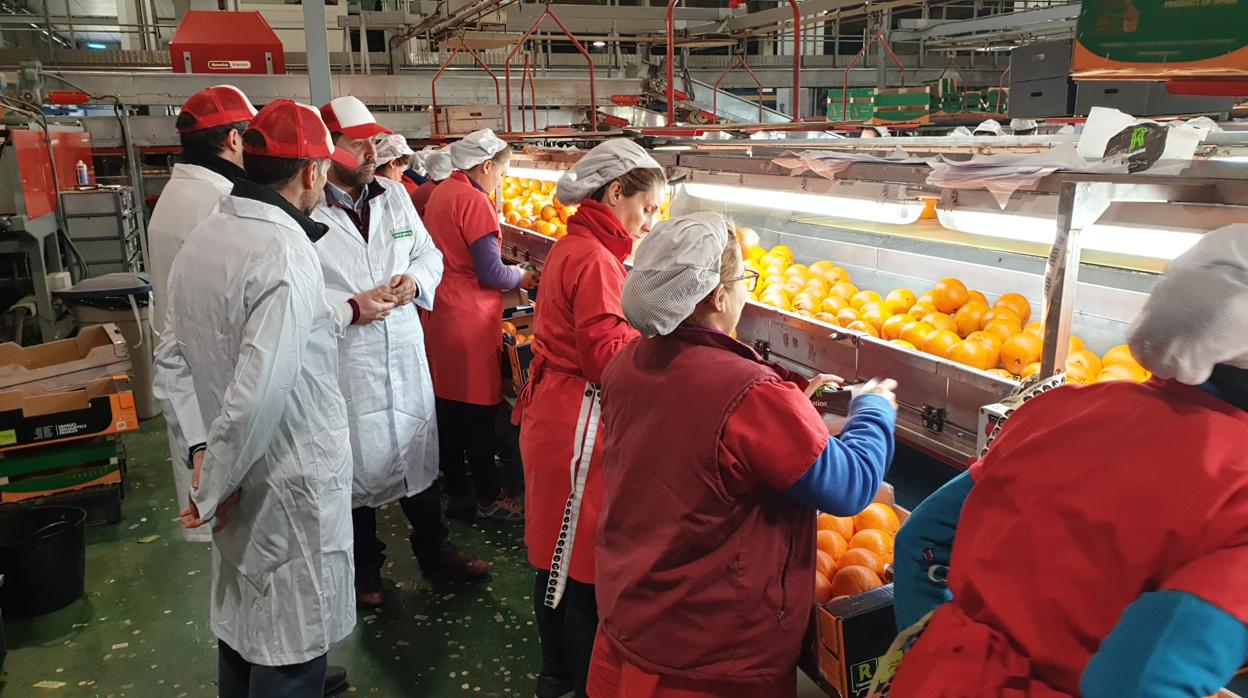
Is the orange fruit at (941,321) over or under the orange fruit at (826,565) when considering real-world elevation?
over

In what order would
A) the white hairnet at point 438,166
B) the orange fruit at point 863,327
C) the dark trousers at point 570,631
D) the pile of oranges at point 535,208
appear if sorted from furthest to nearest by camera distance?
1. the white hairnet at point 438,166
2. the pile of oranges at point 535,208
3. the orange fruit at point 863,327
4. the dark trousers at point 570,631

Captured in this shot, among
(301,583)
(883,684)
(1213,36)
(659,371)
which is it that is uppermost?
(1213,36)

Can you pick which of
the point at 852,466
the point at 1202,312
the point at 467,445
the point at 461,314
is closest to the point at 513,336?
the point at 461,314

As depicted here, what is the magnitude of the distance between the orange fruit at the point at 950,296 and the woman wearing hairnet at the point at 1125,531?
188 cm

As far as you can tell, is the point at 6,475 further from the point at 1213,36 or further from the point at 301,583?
the point at 1213,36

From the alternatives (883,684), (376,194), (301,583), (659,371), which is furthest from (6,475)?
(883,684)

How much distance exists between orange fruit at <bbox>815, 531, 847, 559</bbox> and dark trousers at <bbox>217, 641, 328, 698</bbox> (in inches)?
64.8

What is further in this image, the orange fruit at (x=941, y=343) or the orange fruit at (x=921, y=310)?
the orange fruit at (x=921, y=310)

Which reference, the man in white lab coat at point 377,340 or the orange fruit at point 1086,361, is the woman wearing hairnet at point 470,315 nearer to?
the man in white lab coat at point 377,340

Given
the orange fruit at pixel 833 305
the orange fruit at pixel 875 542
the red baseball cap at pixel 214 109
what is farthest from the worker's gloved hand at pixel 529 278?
the orange fruit at pixel 875 542

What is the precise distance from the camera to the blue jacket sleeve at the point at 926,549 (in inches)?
64.2

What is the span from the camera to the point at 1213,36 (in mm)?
1684

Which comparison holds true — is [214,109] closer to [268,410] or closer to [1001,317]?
[268,410]

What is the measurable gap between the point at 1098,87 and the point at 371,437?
7829 millimetres
